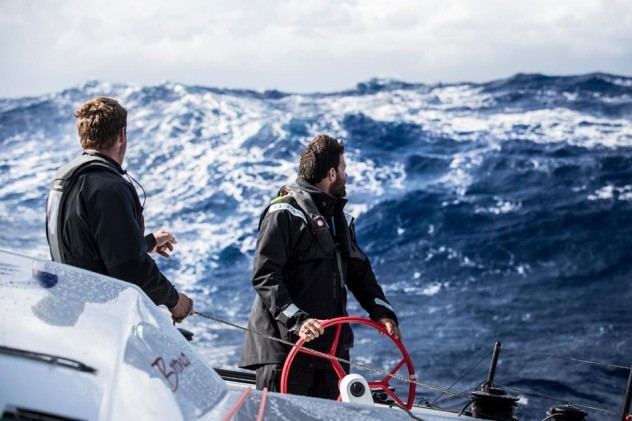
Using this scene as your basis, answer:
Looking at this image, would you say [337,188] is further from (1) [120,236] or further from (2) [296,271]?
(1) [120,236]

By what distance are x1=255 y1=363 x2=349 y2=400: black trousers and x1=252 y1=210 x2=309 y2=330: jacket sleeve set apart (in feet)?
0.69

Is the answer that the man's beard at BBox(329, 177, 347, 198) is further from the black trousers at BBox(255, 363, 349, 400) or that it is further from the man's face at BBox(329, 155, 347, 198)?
the black trousers at BBox(255, 363, 349, 400)

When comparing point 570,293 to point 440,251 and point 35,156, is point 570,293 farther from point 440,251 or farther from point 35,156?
point 35,156

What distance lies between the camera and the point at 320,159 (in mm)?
4363

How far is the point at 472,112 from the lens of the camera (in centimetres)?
3347

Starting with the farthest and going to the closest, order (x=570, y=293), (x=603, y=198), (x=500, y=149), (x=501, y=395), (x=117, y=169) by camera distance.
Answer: (x=500, y=149)
(x=603, y=198)
(x=570, y=293)
(x=501, y=395)
(x=117, y=169)

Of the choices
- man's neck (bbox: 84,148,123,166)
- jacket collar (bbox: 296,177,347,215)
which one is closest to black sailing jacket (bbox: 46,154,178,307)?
man's neck (bbox: 84,148,123,166)

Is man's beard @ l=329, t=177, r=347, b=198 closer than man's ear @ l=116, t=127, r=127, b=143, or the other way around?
man's ear @ l=116, t=127, r=127, b=143

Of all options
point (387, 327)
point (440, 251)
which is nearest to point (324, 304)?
point (387, 327)

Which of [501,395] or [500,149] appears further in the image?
[500,149]

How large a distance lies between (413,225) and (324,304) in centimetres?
1872

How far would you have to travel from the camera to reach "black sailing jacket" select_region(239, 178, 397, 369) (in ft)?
13.5

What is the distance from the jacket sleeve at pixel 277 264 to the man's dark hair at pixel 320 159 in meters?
0.26

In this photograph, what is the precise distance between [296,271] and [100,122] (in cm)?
108
